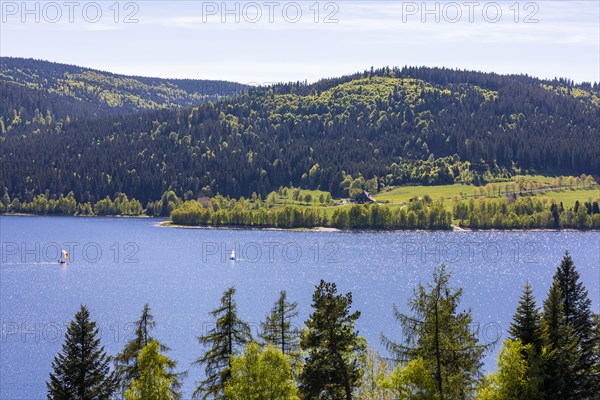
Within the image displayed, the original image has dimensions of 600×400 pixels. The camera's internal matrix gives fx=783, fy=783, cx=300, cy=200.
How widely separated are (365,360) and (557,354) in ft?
33.4

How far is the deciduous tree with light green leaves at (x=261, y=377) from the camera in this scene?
3728 cm

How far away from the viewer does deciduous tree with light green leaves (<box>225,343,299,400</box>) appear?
37.3m

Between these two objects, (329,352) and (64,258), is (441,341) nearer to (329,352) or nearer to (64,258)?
(329,352)

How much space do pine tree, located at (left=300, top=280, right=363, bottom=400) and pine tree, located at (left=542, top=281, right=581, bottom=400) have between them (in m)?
9.90

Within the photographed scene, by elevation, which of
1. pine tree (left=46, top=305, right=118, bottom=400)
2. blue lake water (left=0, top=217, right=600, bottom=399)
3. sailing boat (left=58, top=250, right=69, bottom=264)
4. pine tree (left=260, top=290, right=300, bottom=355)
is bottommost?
blue lake water (left=0, top=217, right=600, bottom=399)

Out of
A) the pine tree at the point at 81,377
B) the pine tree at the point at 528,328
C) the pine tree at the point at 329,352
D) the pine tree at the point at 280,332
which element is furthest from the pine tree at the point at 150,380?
the pine tree at the point at 528,328

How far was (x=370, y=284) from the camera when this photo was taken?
157m

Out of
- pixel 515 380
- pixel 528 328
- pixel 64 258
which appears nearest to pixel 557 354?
pixel 528 328

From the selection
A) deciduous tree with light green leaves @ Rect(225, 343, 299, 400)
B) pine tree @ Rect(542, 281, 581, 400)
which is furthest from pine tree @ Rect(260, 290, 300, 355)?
pine tree @ Rect(542, 281, 581, 400)

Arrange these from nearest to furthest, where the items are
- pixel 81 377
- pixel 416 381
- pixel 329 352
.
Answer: pixel 416 381, pixel 329 352, pixel 81 377

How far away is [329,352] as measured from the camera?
39969 millimetres

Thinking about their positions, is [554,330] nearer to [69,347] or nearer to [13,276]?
[69,347]

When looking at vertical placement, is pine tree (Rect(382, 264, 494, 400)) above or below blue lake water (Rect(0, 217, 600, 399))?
above

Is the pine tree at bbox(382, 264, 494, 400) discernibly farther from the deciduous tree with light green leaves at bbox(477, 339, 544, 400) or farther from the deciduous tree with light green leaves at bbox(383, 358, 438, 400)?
the deciduous tree with light green leaves at bbox(477, 339, 544, 400)
